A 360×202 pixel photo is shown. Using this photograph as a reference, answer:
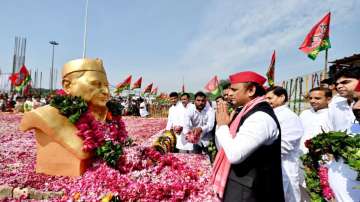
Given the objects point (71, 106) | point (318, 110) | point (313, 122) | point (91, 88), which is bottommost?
point (313, 122)

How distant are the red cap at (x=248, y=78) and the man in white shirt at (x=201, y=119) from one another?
12.3 ft

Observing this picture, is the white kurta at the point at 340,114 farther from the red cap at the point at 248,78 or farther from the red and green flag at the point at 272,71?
the red and green flag at the point at 272,71

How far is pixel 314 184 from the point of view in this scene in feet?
12.4

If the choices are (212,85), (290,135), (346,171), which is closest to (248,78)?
(346,171)

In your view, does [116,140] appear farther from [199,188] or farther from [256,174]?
[256,174]

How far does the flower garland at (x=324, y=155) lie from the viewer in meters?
2.47

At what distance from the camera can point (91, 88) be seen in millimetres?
3910

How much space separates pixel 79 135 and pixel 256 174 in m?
2.32

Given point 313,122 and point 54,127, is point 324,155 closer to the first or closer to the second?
point 313,122

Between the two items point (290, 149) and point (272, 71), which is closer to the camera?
point (290, 149)

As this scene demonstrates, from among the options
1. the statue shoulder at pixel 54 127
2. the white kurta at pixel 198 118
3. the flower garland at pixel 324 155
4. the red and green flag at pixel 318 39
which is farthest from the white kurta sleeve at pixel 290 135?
the red and green flag at pixel 318 39

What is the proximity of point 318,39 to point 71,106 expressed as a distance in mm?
7952

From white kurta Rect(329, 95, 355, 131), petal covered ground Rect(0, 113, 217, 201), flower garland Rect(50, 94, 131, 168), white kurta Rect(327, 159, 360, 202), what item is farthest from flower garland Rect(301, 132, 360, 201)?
flower garland Rect(50, 94, 131, 168)

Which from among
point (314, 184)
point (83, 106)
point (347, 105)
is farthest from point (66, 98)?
point (347, 105)
